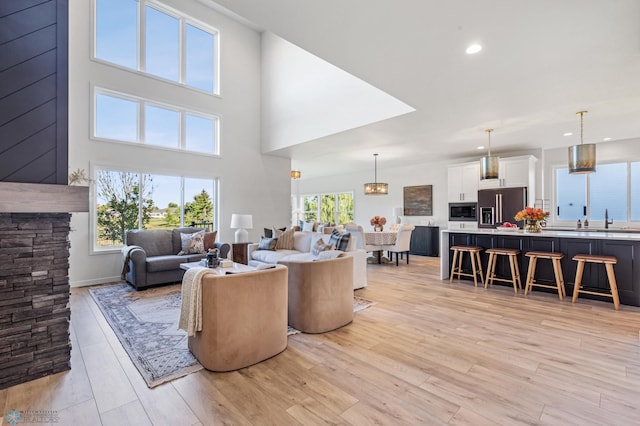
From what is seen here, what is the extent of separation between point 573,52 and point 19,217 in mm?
4864

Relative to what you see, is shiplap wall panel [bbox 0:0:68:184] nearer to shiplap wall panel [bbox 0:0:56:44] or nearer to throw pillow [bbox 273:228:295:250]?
shiplap wall panel [bbox 0:0:56:44]

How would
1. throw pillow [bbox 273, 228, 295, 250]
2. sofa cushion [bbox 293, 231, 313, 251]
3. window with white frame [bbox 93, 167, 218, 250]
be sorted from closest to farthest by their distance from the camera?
1. window with white frame [bbox 93, 167, 218, 250]
2. sofa cushion [bbox 293, 231, 313, 251]
3. throw pillow [bbox 273, 228, 295, 250]

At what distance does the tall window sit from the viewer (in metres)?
11.3

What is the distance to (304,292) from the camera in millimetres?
3072

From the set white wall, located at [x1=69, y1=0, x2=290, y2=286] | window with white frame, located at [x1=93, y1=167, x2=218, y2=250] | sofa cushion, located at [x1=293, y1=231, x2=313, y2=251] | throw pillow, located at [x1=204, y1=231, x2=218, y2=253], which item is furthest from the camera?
sofa cushion, located at [x1=293, y1=231, x2=313, y2=251]

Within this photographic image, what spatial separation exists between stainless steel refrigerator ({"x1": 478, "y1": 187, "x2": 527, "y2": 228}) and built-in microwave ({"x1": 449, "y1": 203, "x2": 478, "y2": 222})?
251mm

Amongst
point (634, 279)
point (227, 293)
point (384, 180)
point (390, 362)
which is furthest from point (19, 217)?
point (384, 180)

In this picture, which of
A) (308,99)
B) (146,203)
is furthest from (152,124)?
(308,99)

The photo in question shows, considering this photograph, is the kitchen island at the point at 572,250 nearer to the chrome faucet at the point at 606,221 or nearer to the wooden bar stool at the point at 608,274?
the wooden bar stool at the point at 608,274

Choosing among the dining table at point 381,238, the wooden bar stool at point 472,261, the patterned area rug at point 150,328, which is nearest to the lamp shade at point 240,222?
the patterned area rug at point 150,328

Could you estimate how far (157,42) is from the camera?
241 inches

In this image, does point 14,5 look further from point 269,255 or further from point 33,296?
point 269,255

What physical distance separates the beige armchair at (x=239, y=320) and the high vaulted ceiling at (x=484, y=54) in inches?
82.0

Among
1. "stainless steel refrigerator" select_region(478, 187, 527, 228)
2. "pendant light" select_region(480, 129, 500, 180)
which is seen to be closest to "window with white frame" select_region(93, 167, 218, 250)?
"pendant light" select_region(480, 129, 500, 180)
